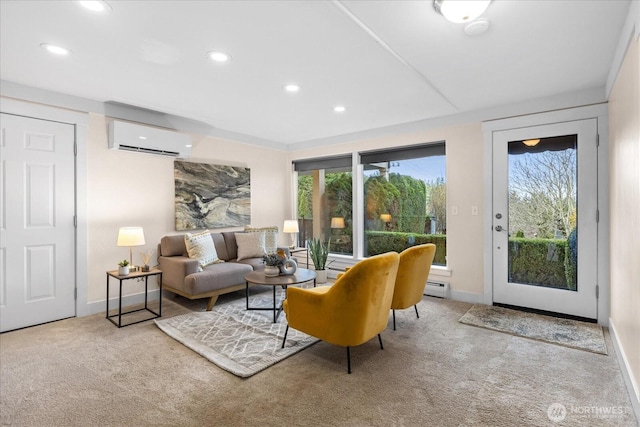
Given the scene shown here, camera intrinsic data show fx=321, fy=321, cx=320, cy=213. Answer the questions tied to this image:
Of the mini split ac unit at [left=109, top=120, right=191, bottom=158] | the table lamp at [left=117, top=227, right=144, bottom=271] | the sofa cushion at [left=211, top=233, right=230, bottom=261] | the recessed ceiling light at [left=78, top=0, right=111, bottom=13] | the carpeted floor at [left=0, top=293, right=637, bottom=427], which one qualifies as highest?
the recessed ceiling light at [left=78, top=0, right=111, bottom=13]

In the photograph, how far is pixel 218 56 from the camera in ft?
8.24

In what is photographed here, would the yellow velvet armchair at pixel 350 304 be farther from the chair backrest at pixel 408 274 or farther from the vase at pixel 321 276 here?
the vase at pixel 321 276

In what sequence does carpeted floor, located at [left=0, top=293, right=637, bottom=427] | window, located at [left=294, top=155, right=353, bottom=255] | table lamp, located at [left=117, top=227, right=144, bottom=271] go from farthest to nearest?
1. window, located at [left=294, top=155, right=353, bottom=255]
2. table lamp, located at [left=117, top=227, right=144, bottom=271]
3. carpeted floor, located at [left=0, top=293, right=637, bottom=427]

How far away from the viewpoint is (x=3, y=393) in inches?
81.4

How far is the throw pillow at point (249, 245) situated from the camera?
15.0 ft

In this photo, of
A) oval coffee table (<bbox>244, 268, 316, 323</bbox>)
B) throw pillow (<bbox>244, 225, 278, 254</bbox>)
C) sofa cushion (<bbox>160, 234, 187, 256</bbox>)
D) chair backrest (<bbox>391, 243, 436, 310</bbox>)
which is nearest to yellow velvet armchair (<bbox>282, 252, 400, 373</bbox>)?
chair backrest (<bbox>391, 243, 436, 310</bbox>)

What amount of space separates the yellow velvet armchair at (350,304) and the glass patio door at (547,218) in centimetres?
211

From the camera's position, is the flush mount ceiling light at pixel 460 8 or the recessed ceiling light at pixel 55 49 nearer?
the flush mount ceiling light at pixel 460 8

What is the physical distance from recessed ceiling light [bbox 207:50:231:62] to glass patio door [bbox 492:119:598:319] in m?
3.11

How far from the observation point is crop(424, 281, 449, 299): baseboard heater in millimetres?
4172

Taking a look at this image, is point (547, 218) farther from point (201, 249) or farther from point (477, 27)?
point (201, 249)

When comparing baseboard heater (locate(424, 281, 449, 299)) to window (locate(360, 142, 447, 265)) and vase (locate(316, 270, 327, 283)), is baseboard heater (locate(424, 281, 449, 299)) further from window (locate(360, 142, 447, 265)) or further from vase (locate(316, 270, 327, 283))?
vase (locate(316, 270, 327, 283))

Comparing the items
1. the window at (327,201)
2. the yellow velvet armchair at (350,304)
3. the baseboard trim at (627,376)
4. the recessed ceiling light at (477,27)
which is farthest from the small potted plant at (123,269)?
the baseboard trim at (627,376)

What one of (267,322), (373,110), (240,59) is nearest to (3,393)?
(267,322)
